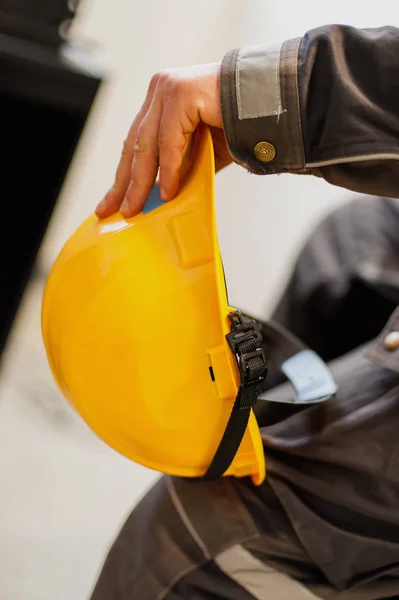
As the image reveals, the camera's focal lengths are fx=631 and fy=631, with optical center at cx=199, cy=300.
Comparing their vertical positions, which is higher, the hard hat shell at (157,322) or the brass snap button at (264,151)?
the brass snap button at (264,151)

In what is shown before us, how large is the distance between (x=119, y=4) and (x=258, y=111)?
91 cm

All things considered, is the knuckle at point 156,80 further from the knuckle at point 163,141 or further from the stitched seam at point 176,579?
the stitched seam at point 176,579

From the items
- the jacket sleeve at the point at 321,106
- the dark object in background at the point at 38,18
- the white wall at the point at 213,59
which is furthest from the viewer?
the white wall at the point at 213,59

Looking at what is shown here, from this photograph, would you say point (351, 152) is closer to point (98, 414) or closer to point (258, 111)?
point (258, 111)

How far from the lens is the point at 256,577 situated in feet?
1.99

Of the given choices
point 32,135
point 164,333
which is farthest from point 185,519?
point 32,135

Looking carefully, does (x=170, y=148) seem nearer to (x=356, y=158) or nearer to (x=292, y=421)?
(x=356, y=158)

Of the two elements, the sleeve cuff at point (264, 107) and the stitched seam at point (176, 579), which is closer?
the sleeve cuff at point (264, 107)

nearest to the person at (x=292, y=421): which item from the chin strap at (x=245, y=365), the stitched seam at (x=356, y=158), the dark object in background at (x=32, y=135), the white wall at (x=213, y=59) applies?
the stitched seam at (x=356, y=158)

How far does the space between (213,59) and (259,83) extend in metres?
0.91

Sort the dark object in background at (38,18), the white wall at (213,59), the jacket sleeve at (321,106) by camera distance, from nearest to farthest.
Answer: the jacket sleeve at (321,106)
the dark object in background at (38,18)
the white wall at (213,59)

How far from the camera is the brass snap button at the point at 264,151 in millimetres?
499

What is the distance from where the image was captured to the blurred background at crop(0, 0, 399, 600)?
2.64ft

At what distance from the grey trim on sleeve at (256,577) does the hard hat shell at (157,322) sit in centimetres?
11
